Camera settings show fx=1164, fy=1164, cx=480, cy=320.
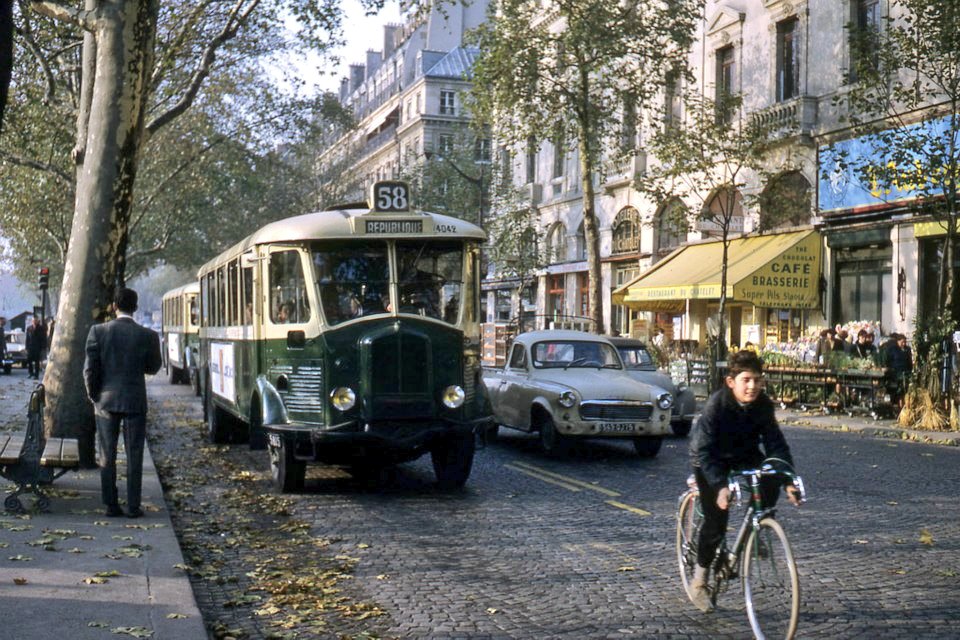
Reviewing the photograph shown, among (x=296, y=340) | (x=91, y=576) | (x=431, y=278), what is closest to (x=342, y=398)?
(x=296, y=340)

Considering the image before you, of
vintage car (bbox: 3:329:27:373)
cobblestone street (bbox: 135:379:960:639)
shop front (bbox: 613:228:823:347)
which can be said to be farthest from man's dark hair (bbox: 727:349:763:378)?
vintage car (bbox: 3:329:27:373)

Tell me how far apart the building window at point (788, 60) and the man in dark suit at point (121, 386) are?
77.3 ft

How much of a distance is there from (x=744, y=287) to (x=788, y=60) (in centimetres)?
679

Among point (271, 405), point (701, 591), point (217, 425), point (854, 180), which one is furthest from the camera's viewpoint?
point (854, 180)

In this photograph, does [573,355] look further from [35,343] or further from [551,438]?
[35,343]

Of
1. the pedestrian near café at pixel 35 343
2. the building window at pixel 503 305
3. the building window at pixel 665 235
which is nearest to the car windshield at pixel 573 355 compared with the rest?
the building window at pixel 665 235

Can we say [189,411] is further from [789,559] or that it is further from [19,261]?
[19,261]

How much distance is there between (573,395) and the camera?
46.5 feet

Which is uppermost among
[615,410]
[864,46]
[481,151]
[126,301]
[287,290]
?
[481,151]

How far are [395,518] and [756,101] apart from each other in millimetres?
24140

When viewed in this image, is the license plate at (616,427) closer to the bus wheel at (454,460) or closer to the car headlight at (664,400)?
the car headlight at (664,400)

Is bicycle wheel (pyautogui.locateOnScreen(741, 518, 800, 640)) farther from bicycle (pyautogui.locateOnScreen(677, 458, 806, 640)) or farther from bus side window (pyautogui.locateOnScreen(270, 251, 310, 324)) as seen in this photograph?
bus side window (pyautogui.locateOnScreen(270, 251, 310, 324))

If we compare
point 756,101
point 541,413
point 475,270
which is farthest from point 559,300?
point 475,270

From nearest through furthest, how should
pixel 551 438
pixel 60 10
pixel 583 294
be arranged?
pixel 60 10, pixel 551 438, pixel 583 294
